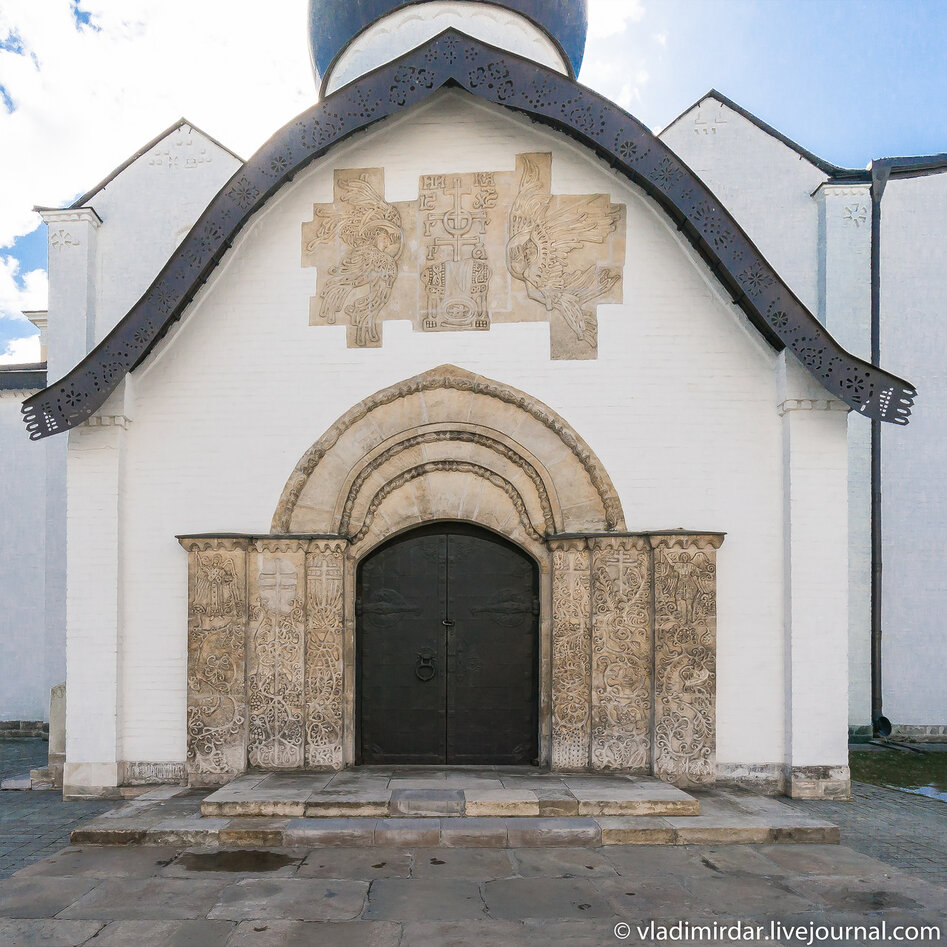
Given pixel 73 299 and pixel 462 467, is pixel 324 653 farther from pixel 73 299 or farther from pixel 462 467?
pixel 73 299

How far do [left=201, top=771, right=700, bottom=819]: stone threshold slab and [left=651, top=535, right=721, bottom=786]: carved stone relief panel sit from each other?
1.21 feet

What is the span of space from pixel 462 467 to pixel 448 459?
0.13 metres

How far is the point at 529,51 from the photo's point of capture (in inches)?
339

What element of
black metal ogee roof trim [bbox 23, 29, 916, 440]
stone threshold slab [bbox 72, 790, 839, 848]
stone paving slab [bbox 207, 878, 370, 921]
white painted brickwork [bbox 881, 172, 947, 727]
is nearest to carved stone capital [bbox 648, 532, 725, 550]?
black metal ogee roof trim [bbox 23, 29, 916, 440]

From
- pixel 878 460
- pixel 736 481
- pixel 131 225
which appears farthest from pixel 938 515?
pixel 131 225

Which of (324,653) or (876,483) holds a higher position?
(876,483)

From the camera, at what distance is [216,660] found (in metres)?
6.08

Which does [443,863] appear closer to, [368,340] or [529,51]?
[368,340]

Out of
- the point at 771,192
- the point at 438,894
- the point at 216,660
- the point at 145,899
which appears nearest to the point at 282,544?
the point at 216,660

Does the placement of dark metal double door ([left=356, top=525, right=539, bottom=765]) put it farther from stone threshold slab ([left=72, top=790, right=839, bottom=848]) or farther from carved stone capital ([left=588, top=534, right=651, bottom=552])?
stone threshold slab ([left=72, top=790, right=839, bottom=848])

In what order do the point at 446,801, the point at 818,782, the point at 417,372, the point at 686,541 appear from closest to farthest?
the point at 446,801, the point at 818,782, the point at 686,541, the point at 417,372

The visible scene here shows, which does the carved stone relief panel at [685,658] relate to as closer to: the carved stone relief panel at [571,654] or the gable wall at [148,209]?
the carved stone relief panel at [571,654]

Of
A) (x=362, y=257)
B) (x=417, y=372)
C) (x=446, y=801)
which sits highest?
(x=362, y=257)

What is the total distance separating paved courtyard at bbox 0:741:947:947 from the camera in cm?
381
